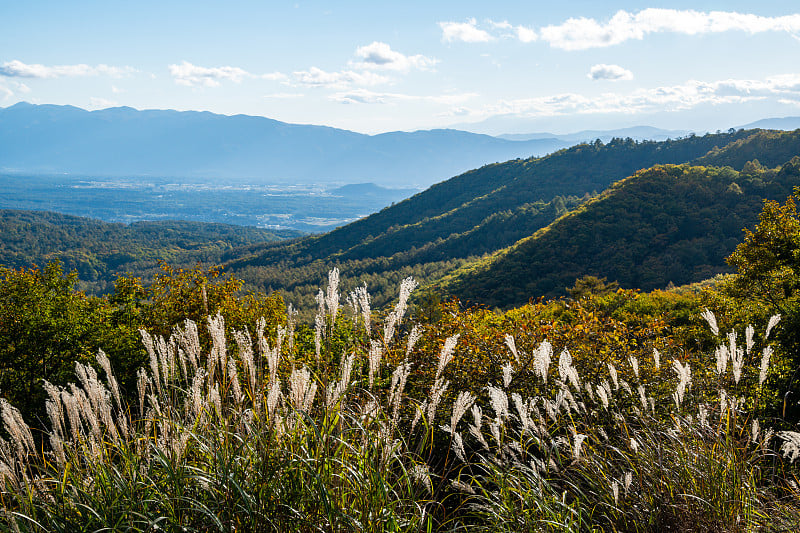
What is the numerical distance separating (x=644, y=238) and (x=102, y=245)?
139 m

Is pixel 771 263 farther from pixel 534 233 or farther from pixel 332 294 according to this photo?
pixel 534 233

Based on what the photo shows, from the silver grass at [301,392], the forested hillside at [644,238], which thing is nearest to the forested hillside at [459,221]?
the forested hillside at [644,238]

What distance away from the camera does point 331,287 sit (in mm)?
2971

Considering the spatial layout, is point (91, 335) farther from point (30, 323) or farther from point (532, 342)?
point (532, 342)

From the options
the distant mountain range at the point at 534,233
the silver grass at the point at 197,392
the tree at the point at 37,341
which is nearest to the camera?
the silver grass at the point at 197,392

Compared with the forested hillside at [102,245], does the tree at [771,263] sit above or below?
above

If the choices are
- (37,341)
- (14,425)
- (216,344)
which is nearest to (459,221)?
(37,341)

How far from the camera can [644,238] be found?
5994 cm

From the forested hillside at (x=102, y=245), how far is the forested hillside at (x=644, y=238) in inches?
3007

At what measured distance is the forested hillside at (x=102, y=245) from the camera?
114562mm

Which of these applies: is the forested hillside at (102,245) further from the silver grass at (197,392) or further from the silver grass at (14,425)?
the silver grass at (197,392)

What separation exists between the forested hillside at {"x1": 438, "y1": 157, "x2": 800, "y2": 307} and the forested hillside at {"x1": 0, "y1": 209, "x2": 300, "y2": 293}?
7638 cm

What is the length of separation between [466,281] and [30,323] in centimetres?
4922

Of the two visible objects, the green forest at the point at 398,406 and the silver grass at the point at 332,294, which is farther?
the silver grass at the point at 332,294
